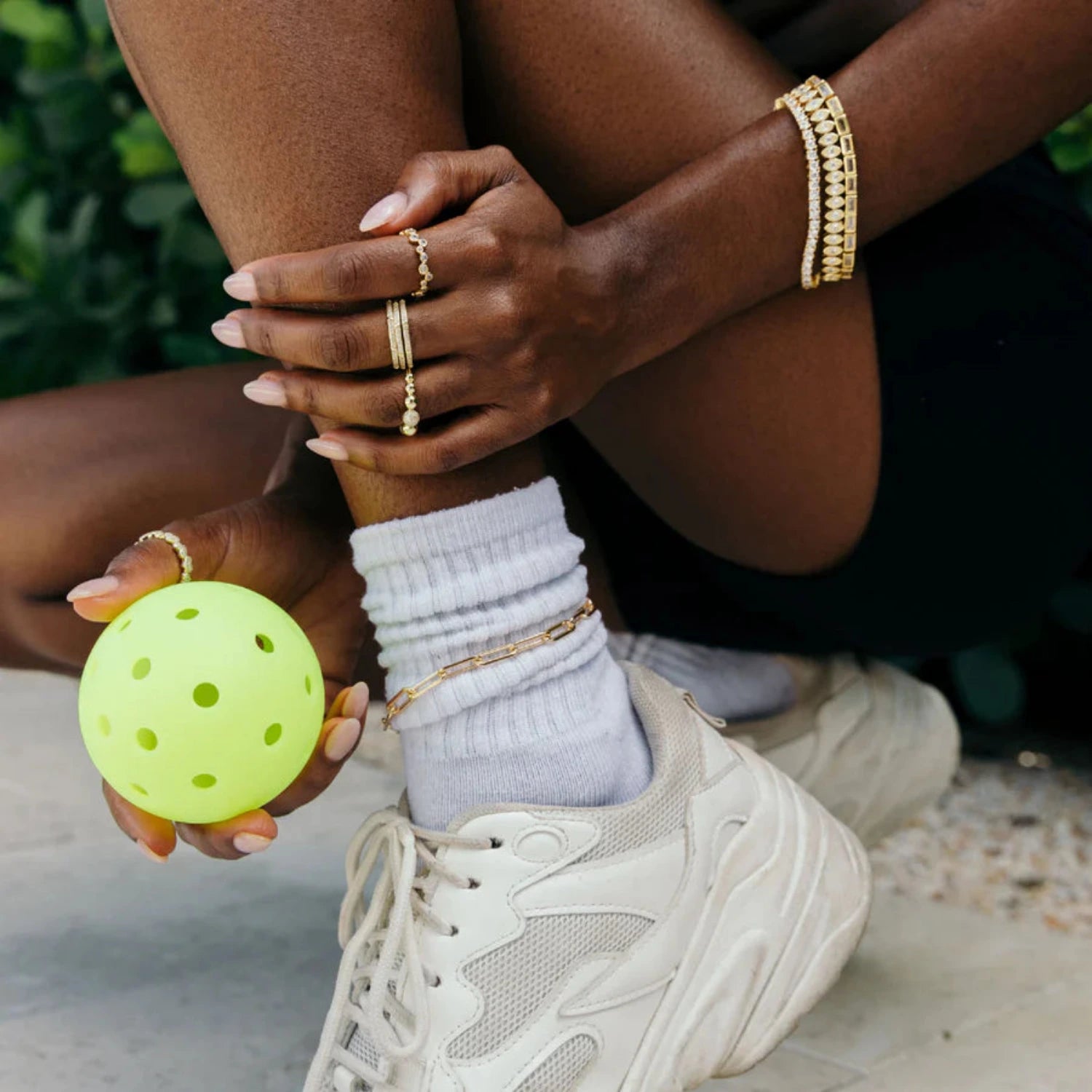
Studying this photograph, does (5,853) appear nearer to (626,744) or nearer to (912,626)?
(626,744)


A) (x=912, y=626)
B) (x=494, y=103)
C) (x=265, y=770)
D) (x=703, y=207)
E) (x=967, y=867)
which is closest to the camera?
(x=265, y=770)

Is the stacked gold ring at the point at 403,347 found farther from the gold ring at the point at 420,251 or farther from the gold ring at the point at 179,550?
the gold ring at the point at 179,550

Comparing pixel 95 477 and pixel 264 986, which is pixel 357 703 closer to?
pixel 264 986

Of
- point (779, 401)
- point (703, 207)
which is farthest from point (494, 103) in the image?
point (779, 401)

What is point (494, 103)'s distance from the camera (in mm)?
1139

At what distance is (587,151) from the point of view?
1121 mm

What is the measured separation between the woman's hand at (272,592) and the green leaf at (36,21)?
144 centimetres

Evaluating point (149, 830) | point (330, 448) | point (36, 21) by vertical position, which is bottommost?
point (149, 830)

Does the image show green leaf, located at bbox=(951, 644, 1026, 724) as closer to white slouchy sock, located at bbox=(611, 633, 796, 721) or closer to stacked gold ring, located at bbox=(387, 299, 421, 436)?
white slouchy sock, located at bbox=(611, 633, 796, 721)

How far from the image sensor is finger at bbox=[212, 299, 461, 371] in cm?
89

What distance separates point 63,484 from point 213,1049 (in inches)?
22.8

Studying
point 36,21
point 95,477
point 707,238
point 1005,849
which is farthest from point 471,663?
point 36,21

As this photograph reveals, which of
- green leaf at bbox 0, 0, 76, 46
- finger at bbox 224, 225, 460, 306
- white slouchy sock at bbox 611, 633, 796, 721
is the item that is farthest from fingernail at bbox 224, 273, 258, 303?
green leaf at bbox 0, 0, 76, 46

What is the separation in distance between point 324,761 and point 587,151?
21.2 inches
